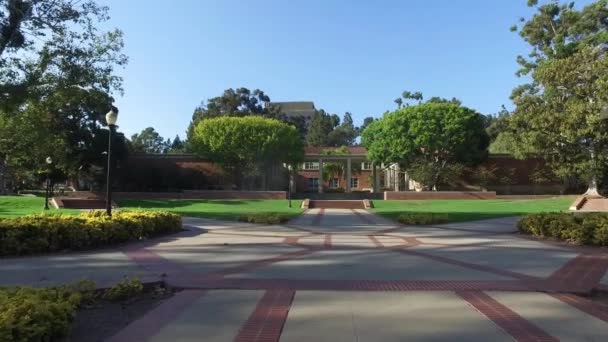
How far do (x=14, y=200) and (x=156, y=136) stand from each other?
299ft

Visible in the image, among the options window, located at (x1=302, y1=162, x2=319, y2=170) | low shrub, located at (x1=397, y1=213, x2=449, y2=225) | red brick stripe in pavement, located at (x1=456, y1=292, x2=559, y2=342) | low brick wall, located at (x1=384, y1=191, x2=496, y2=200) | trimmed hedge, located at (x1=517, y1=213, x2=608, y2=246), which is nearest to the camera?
red brick stripe in pavement, located at (x1=456, y1=292, x2=559, y2=342)

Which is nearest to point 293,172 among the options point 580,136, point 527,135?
point 527,135

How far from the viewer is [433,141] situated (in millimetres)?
42625

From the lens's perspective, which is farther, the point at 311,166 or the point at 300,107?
the point at 300,107

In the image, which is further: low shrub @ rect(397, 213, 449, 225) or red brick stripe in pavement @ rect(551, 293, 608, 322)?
low shrub @ rect(397, 213, 449, 225)

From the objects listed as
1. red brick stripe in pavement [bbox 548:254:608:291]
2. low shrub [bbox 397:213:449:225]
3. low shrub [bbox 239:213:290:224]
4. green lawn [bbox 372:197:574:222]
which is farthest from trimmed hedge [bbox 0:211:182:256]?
green lawn [bbox 372:197:574:222]

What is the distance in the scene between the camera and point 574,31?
1652 inches

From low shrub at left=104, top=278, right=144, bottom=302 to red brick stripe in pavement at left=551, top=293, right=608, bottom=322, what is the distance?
561 cm

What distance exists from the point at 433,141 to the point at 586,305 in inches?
1471

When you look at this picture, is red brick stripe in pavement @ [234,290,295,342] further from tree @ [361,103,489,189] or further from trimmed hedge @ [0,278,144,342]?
tree @ [361,103,489,189]

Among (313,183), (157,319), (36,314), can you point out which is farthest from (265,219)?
(313,183)

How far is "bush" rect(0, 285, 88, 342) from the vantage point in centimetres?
400

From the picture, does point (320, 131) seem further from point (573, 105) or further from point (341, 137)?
point (573, 105)

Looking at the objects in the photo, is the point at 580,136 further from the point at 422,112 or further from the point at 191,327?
the point at 191,327
